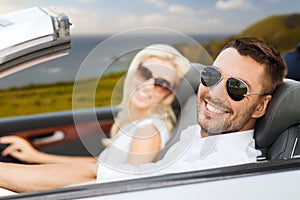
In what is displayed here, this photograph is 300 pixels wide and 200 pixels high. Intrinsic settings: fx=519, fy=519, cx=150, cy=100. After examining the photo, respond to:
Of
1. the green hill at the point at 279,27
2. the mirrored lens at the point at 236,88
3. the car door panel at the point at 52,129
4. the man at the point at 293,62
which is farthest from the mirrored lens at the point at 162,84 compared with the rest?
the green hill at the point at 279,27

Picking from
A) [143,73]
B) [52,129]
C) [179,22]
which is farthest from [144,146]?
[179,22]

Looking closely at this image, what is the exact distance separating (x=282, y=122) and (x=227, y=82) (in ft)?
0.82

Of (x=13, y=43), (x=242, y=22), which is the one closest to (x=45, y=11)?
(x=13, y=43)

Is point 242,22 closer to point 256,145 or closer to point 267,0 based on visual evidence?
A: point 267,0

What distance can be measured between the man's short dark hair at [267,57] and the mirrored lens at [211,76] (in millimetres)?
157

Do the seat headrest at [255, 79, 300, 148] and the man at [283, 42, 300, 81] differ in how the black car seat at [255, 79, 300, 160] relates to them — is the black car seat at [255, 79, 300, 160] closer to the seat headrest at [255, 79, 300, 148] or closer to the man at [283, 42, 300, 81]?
the seat headrest at [255, 79, 300, 148]

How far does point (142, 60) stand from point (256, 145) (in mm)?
531

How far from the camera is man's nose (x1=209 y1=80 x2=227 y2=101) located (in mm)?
1877

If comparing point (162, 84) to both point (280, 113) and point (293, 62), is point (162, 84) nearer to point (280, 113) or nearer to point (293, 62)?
point (280, 113)

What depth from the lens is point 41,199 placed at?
4.49 ft

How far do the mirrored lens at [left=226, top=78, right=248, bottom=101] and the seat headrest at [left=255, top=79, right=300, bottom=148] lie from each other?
12 cm

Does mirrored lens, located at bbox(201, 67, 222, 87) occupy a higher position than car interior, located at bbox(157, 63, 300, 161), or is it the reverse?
mirrored lens, located at bbox(201, 67, 222, 87)

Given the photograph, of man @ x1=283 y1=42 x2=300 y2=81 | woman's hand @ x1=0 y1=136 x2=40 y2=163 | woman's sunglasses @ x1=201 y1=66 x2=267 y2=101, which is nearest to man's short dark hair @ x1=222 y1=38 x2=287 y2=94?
woman's sunglasses @ x1=201 y1=66 x2=267 y2=101

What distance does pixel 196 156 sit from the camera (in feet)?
5.88
